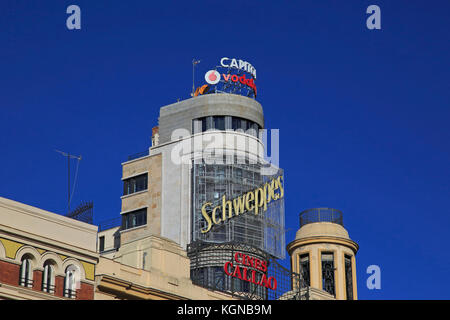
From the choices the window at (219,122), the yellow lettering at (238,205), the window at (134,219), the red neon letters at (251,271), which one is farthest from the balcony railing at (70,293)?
the window at (219,122)

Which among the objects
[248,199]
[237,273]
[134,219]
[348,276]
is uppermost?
[134,219]

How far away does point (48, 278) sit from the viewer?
5975cm

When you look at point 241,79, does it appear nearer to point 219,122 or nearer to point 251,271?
point 219,122

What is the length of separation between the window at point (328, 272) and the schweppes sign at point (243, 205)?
8438mm

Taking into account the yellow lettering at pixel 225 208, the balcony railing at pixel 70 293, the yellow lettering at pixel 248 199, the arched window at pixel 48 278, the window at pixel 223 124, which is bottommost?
the balcony railing at pixel 70 293

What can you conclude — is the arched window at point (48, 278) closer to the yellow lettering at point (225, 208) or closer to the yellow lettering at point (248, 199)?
the yellow lettering at point (225, 208)

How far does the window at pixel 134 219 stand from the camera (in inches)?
4304

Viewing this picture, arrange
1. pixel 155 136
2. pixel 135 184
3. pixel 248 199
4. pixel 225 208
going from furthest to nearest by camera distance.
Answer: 1. pixel 155 136
2. pixel 135 184
3. pixel 248 199
4. pixel 225 208

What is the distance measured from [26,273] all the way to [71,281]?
11.0 feet

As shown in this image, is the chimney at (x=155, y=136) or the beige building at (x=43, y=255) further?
the chimney at (x=155, y=136)

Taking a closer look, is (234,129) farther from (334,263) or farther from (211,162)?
(334,263)

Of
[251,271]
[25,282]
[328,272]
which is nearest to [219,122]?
[328,272]

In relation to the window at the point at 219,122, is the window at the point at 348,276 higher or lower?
lower

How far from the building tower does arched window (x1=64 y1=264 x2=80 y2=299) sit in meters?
37.7
